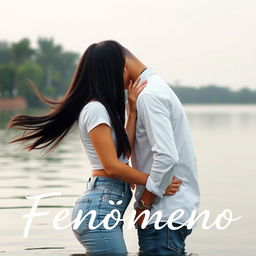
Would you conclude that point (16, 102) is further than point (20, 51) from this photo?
No

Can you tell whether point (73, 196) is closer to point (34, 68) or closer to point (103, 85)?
point (103, 85)

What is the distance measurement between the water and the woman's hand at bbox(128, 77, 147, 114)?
49.5 inches

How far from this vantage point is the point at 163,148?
4773 mm

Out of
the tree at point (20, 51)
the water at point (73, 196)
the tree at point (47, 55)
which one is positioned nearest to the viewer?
the water at point (73, 196)

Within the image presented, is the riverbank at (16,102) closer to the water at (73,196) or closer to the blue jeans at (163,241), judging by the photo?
the water at (73,196)

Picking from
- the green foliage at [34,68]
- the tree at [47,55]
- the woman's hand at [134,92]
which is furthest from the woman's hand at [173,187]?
the tree at [47,55]

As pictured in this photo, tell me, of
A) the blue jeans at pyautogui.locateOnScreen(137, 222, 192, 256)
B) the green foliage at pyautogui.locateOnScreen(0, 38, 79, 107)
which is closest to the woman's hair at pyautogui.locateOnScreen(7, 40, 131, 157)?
the blue jeans at pyautogui.locateOnScreen(137, 222, 192, 256)

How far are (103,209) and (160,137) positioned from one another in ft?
1.69

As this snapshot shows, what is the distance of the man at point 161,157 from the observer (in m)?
4.78

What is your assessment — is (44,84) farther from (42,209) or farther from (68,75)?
(42,209)

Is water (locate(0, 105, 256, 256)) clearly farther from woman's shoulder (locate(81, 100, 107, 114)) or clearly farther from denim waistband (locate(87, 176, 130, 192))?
woman's shoulder (locate(81, 100, 107, 114))

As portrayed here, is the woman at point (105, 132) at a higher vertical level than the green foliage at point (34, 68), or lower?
higher

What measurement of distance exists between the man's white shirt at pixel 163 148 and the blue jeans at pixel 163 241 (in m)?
0.09

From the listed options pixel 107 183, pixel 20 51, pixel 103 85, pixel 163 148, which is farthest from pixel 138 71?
pixel 20 51
